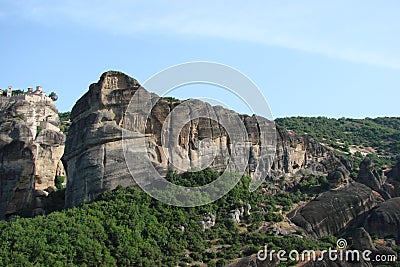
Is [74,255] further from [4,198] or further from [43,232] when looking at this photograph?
[4,198]

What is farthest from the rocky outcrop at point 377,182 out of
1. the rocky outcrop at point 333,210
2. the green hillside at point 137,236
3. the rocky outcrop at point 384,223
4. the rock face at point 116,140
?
the green hillside at point 137,236

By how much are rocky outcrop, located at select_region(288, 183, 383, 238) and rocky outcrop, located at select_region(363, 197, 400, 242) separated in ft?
8.01

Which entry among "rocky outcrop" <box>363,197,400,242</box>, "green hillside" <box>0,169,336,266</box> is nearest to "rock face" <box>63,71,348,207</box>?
"green hillside" <box>0,169,336,266</box>

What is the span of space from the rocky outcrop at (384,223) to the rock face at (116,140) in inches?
493

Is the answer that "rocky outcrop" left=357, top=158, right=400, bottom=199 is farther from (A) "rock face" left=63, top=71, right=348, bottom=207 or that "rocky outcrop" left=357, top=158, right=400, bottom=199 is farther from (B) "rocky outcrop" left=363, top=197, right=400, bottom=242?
(A) "rock face" left=63, top=71, right=348, bottom=207

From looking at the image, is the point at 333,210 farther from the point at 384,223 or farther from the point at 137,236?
the point at 137,236

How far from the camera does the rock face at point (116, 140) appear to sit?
58.7 m

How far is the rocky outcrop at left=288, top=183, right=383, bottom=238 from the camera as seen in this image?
206ft

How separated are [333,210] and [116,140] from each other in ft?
68.6

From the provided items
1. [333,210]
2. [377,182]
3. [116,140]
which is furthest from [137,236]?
[377,182]

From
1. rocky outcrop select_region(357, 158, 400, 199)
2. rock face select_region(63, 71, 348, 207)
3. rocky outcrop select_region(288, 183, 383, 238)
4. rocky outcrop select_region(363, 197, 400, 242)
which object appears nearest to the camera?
rock face select_region(63, 71, 348, 207)

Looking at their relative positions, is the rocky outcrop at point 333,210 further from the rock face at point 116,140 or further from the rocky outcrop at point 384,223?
the rock face at point 116,140

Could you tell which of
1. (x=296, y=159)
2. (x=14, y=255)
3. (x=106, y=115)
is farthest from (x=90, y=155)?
(x=296, y=159)

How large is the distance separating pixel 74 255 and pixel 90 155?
12.6 meters
